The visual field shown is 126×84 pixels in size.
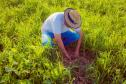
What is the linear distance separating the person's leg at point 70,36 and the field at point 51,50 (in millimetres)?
178

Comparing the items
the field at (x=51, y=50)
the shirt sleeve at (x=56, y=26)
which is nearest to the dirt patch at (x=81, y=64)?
the field at (x=51, y=50)

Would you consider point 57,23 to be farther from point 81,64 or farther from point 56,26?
point 81,64

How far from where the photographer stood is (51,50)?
4426mm

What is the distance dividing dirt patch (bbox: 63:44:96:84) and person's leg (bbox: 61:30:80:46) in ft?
0.47

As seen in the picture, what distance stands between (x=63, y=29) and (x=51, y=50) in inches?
14.4

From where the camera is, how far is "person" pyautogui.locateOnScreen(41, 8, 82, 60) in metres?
4.26

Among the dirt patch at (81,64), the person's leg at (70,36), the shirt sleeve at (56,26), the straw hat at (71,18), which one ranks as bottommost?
the dirt patch at (81,64)

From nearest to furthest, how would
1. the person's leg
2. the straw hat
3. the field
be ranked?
1. the field
2. the straw hat
3. the person's leg

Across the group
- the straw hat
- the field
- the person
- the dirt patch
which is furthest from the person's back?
the dirt patch

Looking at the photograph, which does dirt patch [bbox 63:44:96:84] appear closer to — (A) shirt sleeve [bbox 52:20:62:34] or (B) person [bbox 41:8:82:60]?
(B) person [bbox 41:8:82:60]

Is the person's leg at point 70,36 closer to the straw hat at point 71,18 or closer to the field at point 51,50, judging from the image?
the field at point 51,50

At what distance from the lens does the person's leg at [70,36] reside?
468cm

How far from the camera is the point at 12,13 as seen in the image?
6.11 m

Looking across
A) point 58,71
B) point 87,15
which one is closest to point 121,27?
point 87,15
